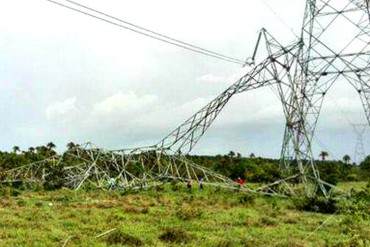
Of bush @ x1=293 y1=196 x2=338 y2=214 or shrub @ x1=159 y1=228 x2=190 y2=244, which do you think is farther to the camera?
bush @ x1=293 y1=196 x2=338 y2=214

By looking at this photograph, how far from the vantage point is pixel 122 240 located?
14.7 metres

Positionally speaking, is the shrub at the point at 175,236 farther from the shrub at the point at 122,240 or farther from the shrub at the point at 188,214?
the shrub at the point at 188,214

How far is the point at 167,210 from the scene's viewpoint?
22000 millimetres

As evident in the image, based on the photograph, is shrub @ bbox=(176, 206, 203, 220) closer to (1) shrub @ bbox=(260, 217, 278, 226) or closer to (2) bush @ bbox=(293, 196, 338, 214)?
(1) shrub @ bbox=(260, 217, 278, 226)

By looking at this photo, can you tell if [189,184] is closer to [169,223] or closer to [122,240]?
[169,223]

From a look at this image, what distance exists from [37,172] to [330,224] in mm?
21618

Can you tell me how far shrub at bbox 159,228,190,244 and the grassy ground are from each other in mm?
25

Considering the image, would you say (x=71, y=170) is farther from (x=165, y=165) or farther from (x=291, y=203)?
(x=291, y=203)

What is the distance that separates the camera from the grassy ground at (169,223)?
14.9 meters

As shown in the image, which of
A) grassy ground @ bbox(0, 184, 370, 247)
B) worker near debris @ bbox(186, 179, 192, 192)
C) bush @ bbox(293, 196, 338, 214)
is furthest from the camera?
worker near debris @ bbox(186, 179, 192, 192)

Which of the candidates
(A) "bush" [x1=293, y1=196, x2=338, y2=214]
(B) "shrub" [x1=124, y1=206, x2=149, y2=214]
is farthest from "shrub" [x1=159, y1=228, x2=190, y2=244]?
(A) "bush" [x1=293, y1=196, x2=338, y2=214]

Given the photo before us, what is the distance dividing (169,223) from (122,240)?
398 centimetres

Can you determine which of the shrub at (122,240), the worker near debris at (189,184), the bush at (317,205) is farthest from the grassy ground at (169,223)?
the worker near debris at (189,184)

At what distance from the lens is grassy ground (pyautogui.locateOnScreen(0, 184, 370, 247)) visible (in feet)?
48.9
